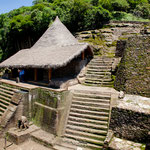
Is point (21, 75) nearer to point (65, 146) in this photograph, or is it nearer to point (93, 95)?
point (93, 95)

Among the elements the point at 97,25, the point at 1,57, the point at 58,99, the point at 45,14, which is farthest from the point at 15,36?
the point at 58,99

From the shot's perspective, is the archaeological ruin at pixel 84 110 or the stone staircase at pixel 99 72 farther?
the stone staircase at pixel 99 72

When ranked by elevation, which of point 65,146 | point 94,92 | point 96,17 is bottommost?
point 65,146

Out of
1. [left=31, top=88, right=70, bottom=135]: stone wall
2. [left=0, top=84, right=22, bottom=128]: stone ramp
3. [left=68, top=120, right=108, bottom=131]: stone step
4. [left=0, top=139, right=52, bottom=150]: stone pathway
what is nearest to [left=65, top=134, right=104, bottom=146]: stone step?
[left=68, top=120, right=108, bottom=131]: stone step

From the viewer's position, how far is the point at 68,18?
21328 millimetres

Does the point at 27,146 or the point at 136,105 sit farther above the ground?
the point at 136,105

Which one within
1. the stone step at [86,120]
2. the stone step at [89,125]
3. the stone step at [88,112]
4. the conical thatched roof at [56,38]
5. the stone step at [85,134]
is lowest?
the stone step at [85,134]

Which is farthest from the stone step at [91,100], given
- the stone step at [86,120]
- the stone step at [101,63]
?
A: the stone step at [101,63]

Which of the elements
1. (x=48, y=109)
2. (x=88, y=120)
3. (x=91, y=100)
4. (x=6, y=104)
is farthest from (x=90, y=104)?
(x=6, y=104)

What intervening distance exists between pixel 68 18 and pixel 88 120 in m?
17.8

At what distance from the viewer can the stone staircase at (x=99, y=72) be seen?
32.8ft

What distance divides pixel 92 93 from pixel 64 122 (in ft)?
7.07

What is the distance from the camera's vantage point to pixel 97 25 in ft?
68.2

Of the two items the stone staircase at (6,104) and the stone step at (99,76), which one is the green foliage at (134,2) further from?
the stone staircase at (6,104)
